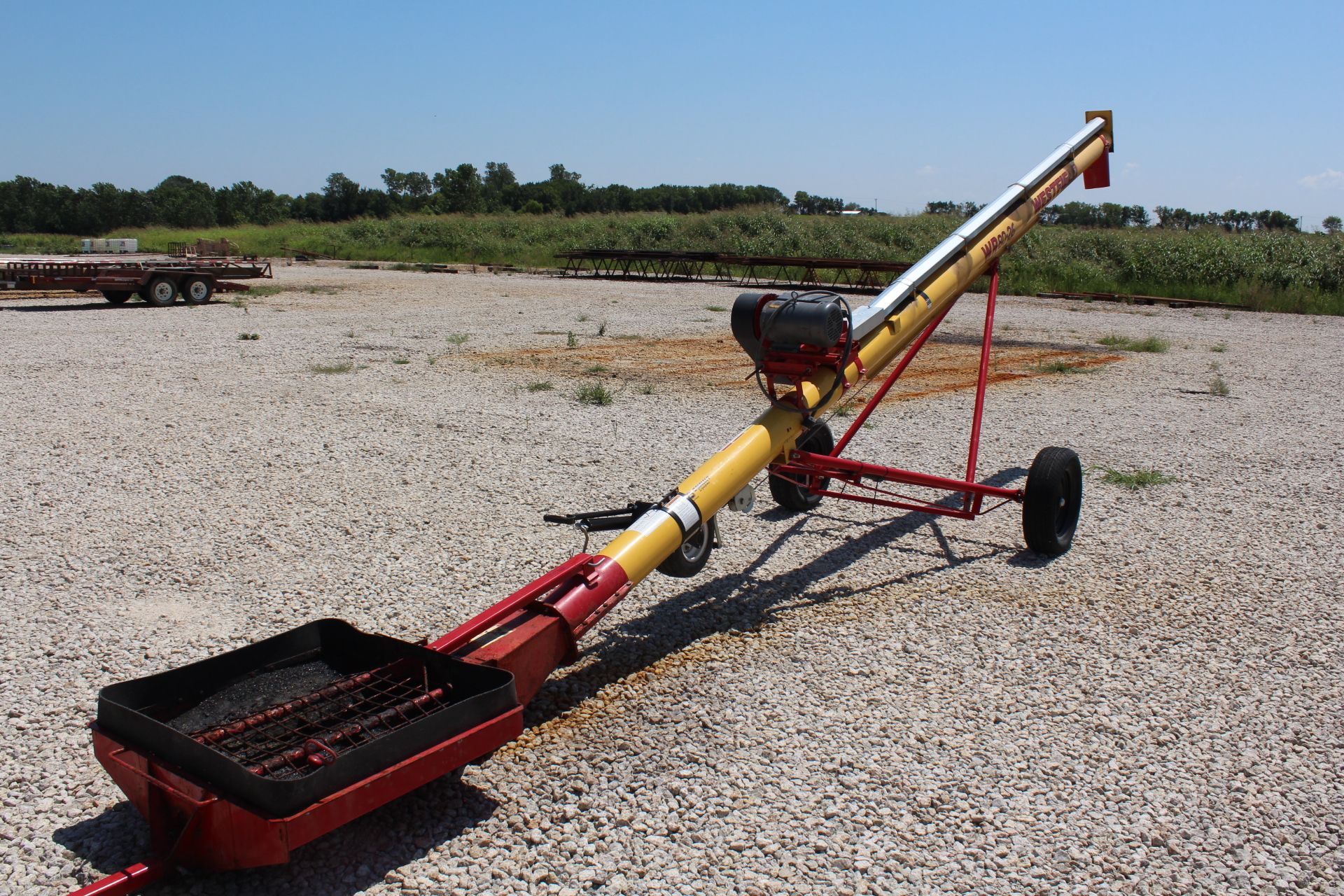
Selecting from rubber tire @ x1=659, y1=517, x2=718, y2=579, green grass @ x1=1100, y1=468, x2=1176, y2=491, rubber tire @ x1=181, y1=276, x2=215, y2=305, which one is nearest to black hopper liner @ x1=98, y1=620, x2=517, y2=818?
rubber tire @ x1=659, y1=517, x2=718, y2=579

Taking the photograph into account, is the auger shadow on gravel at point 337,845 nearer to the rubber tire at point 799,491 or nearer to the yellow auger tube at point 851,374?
the yellow auger tube at point 851,374

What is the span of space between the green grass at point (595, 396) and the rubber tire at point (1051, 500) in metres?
5.20

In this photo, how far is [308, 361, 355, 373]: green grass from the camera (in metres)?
11.6

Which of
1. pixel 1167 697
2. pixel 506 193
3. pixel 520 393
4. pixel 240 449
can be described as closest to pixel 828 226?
pixel 520 393

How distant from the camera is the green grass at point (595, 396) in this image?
1012 centimetres

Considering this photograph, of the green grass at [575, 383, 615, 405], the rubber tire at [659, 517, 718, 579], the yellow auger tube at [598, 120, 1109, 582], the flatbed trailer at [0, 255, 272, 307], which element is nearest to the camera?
the yellow auger tube at [598, 120, 1109, 582]

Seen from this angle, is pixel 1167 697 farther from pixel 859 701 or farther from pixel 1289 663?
pixel 859 701

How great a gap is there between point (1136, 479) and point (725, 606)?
4.12m

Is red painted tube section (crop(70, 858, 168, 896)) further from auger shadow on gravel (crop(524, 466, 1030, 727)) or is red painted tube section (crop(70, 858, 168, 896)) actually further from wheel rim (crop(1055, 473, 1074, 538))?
wheel rim (crop(1055, 473, 1074, 538))

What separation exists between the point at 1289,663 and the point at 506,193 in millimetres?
79633

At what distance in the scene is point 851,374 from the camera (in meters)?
5.07

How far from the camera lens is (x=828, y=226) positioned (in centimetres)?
A: 3997

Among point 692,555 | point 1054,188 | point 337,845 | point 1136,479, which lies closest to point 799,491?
point 692,555

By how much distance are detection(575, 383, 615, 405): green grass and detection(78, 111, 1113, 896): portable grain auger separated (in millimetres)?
5021
